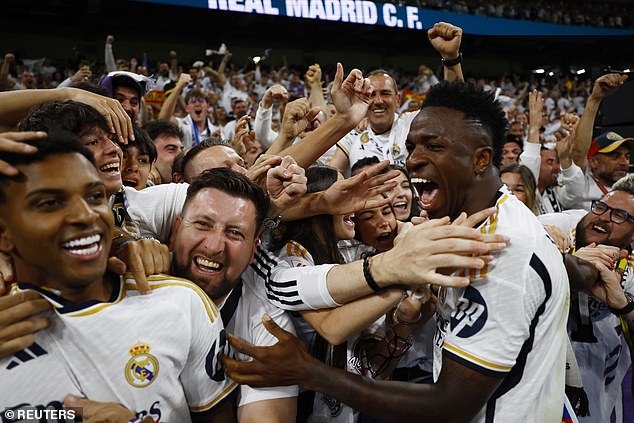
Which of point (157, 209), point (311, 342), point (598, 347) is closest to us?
point (311, 342)

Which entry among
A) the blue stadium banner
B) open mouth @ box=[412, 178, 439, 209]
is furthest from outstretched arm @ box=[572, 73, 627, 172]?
the blue stadium banner

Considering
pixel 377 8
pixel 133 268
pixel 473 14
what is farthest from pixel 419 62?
pixel 133 268

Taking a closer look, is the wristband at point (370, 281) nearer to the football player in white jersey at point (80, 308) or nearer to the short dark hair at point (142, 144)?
the football player in white jersey at point (80, 308)

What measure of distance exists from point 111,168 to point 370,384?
1.39 meters

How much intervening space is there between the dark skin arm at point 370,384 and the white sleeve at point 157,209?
93cm

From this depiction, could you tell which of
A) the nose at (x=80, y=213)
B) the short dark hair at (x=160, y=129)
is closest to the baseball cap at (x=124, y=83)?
the short dark hair at (x=160, y=129)

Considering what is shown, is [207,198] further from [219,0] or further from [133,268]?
[219,0]

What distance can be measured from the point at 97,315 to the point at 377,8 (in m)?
19.2

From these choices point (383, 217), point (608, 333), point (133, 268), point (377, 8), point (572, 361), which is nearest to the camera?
point (133, 268)

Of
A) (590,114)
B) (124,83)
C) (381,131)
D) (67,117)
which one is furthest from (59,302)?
A: (590,114)

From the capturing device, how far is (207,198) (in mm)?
2234

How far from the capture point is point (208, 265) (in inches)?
85.2

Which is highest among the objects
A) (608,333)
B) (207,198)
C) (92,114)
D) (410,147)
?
(92,114)

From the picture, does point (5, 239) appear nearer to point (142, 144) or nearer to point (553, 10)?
point (142, 144)
